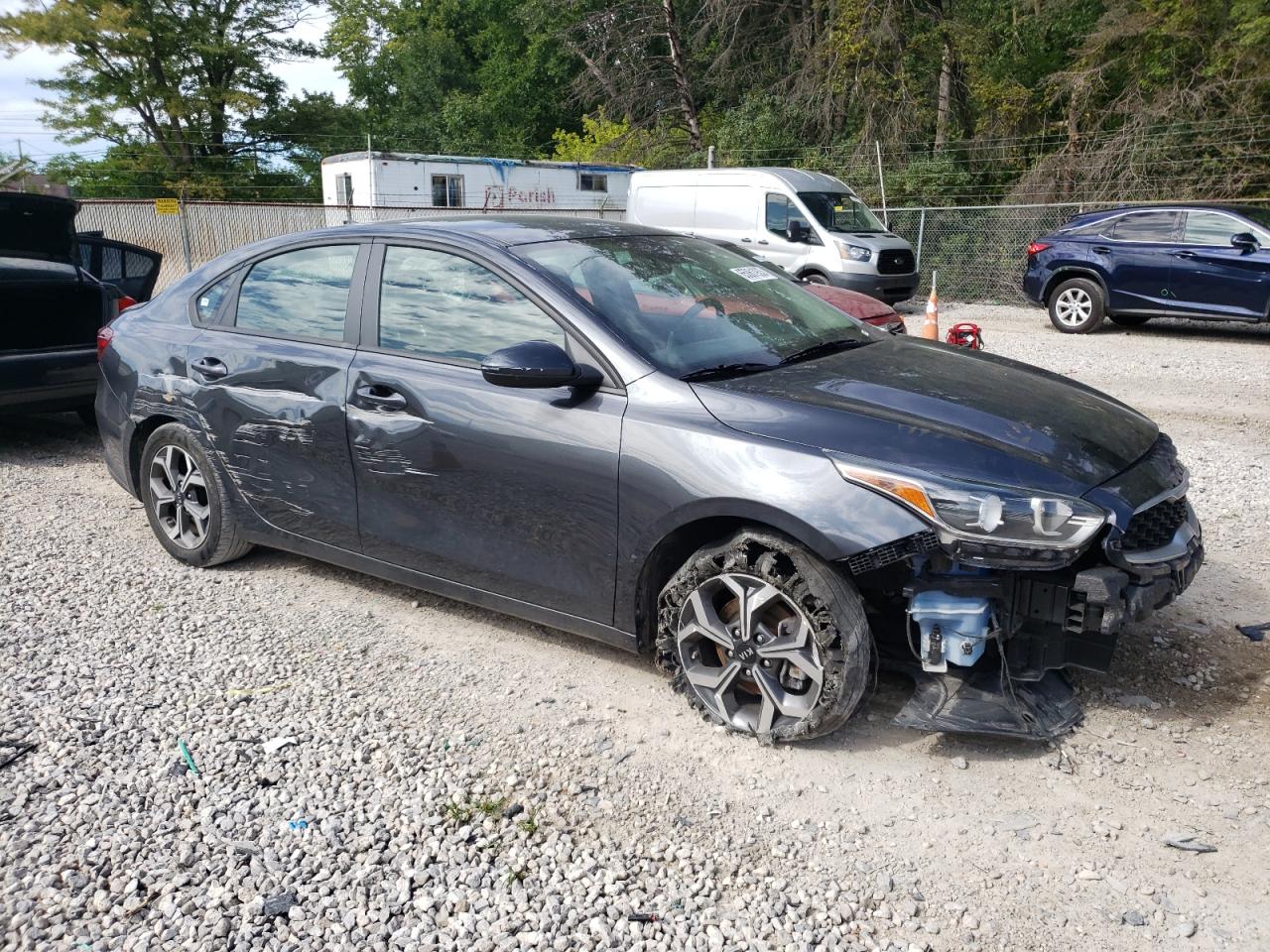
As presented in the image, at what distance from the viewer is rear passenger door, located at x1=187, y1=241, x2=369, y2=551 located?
14.1 feet

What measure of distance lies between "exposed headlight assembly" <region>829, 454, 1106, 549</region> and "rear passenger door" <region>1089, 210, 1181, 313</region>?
459 inches

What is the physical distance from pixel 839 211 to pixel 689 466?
1421 cm

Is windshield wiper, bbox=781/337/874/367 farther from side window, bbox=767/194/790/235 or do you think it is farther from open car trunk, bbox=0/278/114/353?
side window, bbox=767/194/790/235

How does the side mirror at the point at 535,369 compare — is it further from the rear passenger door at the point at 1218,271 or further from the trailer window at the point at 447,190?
the trailer window at the point at 447,190

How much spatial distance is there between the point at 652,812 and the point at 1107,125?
22.1 m

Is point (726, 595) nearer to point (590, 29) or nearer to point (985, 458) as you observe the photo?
point (985, 458)

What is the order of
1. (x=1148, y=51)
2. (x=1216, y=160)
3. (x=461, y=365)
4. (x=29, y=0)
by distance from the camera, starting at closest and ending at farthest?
1. (x=461, y=365)
2. (x=1216, y=160)
3. (x=1148, y=51)
4. (x=29, y=0)

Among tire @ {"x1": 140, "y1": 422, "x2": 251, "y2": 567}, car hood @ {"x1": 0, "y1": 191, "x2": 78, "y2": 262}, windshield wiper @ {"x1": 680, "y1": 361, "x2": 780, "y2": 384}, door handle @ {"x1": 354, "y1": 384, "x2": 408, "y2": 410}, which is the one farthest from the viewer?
car hood @ {"x1": 0, "y1": 191, "x2": 78, "y2": 262}

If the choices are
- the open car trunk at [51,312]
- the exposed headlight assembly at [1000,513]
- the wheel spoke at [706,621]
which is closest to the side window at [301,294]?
the wheel spoke at [706,621]

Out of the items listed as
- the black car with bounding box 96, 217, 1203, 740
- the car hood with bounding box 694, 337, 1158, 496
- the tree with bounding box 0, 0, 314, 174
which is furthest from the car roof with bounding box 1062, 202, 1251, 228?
the tree with bounding box 0, 0, 314, 174

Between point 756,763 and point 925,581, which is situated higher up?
point 925,581

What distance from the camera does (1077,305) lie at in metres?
14.1

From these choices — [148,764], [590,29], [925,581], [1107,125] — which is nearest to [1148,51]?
[1107,125]

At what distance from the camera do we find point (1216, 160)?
1847 centimetres
